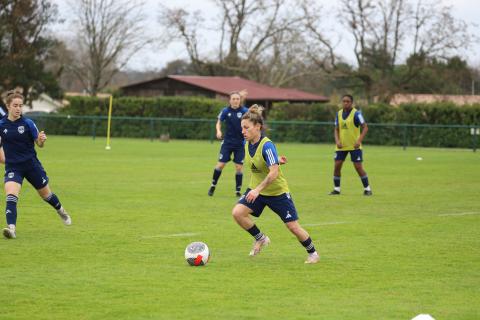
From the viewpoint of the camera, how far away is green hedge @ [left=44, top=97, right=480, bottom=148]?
4403cm

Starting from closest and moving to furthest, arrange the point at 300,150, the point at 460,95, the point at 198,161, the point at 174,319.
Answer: the point at 174,319 → the point at 198,161 → the point at 300,150 → the point at 460,95

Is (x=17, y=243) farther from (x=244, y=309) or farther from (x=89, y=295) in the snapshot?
(x=244, y=309)

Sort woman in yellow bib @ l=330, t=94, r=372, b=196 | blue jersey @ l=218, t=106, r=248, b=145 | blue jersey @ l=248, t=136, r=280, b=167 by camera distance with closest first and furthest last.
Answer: blue jersey @ l=248, t=136, r=280, b=167
blue jersey @ l=218, t=106, r=248, b=145
woman in yellow bib @ l=330, t=94, r=372, b=196

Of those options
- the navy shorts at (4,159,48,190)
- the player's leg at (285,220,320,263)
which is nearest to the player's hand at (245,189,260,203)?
the player's leg at (285,220,320,263)

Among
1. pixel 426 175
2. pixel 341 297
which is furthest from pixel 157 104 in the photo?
pixel 341 297

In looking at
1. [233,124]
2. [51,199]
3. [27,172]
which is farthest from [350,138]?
[27,172]

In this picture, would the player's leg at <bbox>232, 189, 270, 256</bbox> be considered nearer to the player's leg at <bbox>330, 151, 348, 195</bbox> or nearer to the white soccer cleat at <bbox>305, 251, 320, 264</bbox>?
the white soccer cleat at <bbox>305, 251, 320, 264</bbox>

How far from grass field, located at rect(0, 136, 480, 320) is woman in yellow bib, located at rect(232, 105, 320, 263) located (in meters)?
0.39

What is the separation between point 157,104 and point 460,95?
20630mm

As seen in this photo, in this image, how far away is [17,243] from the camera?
1101 centimetres

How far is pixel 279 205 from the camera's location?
984 centimetres

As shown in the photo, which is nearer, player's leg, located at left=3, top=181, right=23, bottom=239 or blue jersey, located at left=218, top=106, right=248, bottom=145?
player's leg, located at left=3, top=181, right=23, bottom=239

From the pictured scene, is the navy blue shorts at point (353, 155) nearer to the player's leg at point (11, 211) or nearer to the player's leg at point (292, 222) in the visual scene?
the player's leg at point (11, 211)

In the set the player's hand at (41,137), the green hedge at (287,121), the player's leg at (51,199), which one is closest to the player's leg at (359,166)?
the player's leg at (51,199)
